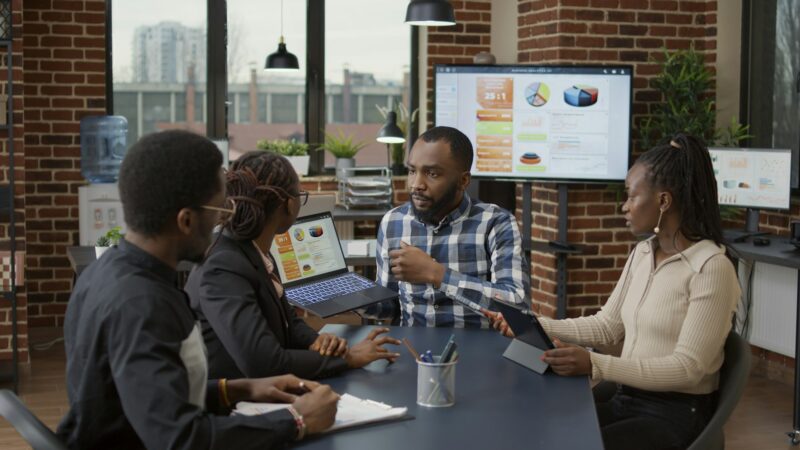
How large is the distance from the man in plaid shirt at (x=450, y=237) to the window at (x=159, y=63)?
450 cm

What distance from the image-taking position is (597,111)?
19.2 ft

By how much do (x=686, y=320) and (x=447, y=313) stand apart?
2.95ft

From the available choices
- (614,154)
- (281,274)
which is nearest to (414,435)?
(281,274)

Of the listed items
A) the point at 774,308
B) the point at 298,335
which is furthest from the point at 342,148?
the point at 298,335

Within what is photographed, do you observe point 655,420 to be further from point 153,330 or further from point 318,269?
point 153,330

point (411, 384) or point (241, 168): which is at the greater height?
point (241, 168)

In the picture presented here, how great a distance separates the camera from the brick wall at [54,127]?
682 centimetres

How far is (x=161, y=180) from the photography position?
6.00 ft

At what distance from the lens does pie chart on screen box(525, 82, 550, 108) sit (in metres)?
5.88

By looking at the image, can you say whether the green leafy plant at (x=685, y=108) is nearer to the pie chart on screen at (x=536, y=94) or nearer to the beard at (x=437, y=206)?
the pie chart on screen at (x=536, y=94)

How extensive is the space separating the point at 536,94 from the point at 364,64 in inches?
91.3

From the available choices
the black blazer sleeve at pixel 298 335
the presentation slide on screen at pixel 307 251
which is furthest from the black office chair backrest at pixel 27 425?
the presentation slide on screen at pixel 307 251

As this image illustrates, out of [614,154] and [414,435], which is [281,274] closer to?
[414,435]

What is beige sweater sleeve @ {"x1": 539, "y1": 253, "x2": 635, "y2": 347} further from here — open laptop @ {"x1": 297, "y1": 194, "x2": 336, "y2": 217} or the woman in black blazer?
open laptop @ {"x1": 297, "y1": 194, "x2": 336, "y2": 217}
